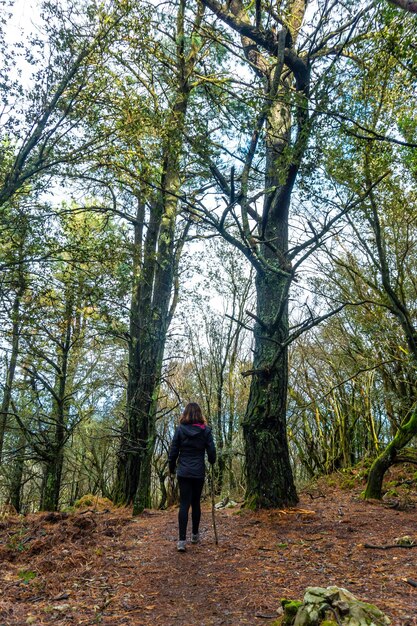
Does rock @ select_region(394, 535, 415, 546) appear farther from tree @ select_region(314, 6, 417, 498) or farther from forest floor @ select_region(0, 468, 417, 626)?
tree @ select_region(314, 6, 417, 498)

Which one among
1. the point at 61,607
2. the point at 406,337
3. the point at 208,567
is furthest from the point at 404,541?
the point at 61,607

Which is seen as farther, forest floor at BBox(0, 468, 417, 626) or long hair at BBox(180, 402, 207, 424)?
long hair at BBox(180, 402, 207, 424)

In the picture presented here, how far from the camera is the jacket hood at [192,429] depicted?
535 cm

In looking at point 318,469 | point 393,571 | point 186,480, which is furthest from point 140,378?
point 393,571

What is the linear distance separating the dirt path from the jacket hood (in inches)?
49.9

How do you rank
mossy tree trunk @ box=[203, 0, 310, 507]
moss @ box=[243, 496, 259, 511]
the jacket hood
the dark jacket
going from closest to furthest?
1. the dark jacket
2. the jacket hood
3. mossy tree trunk @ box=[203, 0, 310, 507]
4. moss @ box=[243, 496, 259, 511]

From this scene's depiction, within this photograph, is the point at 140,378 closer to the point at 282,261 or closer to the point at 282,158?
the point at 282,261

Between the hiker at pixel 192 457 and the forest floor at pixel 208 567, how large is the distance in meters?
0.47

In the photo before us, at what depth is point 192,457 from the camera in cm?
530

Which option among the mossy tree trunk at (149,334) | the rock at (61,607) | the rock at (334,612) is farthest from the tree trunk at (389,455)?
the rock at (61,607)

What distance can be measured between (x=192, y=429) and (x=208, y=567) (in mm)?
1618

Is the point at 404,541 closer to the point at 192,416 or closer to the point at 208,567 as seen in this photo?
the point at 208,567

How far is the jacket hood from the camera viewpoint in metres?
5.35

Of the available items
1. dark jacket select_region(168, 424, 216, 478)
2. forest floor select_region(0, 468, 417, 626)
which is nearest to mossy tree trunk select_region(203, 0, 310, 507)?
forest floor select_region(0, 468, 417, 626)
